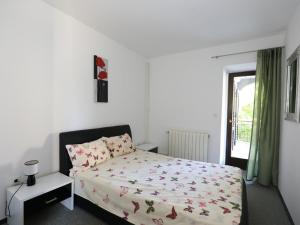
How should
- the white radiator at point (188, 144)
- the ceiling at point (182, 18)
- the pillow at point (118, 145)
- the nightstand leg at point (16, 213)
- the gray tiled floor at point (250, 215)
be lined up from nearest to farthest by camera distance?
the nightstand leg at point (16, 213)
the gray tiled floor at point (250, 215)
the ceiling at point (182, 18)
the pillow at point (118, 145)
the white radiator at point (188, 144)

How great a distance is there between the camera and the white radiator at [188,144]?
3512 millimetres

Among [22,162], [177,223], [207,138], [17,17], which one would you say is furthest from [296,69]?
[22,162]

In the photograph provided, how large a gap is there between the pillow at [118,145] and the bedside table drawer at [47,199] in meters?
0.79

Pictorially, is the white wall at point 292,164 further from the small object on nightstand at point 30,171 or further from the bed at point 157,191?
the small object on nightstand at point 30,171

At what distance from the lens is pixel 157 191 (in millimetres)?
1733

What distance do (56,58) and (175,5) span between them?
67.5 inches

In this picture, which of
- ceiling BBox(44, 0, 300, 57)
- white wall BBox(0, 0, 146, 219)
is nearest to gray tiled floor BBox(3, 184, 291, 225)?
white wall BBox(0, 0, 146, 219)

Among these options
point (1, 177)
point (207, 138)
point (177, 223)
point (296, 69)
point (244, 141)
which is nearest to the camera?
point (177, 223)

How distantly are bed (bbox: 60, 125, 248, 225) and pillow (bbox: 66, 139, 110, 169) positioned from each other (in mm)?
93

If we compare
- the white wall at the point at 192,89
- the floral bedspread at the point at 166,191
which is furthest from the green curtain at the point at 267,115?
the floral bedspread at the point at 166,191

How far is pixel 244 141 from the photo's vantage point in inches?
146

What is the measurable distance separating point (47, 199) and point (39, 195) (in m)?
0.16

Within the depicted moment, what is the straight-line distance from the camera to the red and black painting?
2.88 m

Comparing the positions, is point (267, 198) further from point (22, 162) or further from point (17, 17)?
point (17, 17)
